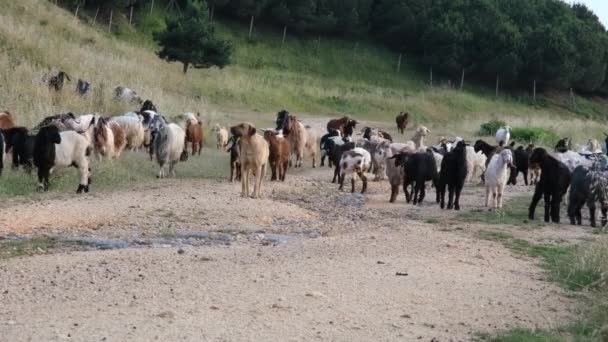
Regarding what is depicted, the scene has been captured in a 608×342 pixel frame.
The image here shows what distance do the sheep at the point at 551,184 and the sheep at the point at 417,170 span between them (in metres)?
2.18

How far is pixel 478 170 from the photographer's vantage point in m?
24.4

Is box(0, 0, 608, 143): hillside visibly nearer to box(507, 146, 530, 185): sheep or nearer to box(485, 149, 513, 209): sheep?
box(485, 149, 513, 209): sheep

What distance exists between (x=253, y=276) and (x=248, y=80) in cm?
3748

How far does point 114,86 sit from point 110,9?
93.5 ft

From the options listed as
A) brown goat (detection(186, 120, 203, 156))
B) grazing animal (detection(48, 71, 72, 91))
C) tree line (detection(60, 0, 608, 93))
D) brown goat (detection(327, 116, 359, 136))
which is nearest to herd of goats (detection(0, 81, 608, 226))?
brown goat (detection(186, 120, 203, 156))

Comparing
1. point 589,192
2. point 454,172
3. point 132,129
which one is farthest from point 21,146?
point 589,192

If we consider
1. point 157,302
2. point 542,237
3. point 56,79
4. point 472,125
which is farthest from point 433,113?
point 157,302

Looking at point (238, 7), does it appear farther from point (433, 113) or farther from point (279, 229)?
point (279, 229)

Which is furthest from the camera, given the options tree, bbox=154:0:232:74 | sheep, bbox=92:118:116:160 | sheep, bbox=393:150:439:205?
tree, bbox=154:0:232:74

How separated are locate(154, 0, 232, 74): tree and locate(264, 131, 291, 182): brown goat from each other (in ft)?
76.2

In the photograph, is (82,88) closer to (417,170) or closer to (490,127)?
(417,170)

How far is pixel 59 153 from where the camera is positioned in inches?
627

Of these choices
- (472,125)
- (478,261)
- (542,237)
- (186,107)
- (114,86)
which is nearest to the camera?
(478,261)

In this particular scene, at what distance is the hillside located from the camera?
28641 millimetres
